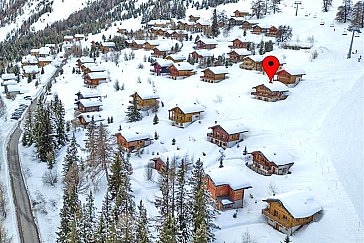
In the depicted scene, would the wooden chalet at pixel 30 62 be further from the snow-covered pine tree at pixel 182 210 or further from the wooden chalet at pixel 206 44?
the snow-covered pine tree at pixel 182 210

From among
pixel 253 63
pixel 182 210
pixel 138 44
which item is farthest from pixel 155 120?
pixel 138 44

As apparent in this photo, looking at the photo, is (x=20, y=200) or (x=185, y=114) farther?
(x=185, y=114)

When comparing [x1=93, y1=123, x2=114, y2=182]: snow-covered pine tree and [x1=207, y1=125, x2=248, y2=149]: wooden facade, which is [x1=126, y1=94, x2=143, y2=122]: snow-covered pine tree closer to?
[x1=207, y1=125, x2=248, y2=149]: wooden facade

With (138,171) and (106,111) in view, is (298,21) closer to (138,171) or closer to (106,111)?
(106,111)

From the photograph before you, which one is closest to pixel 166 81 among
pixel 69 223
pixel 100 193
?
pixel 100 193

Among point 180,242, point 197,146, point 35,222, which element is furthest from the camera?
point 197,146

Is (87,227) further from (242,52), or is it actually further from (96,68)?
(96,68)
